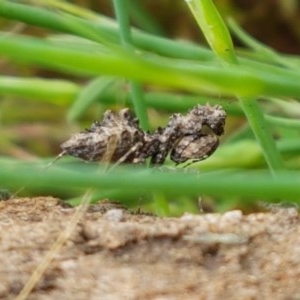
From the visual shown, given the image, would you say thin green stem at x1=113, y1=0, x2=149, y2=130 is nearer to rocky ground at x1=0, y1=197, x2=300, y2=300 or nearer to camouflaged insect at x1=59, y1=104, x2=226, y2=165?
camouflaged insect at x1=59, y1=104, x2=226, y2=165

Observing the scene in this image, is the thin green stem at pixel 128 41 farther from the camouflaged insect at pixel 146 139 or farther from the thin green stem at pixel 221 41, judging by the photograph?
the thin green stem at pixel 221 41

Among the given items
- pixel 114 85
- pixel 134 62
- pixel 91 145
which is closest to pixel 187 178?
pixel 134 62

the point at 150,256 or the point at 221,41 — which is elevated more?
the point at 221,41

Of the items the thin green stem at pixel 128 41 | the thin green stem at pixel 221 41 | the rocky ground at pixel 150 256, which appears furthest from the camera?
the thin green stem at pixel 128 41

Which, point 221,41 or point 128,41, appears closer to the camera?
point 221,41

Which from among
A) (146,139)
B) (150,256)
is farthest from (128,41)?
(150,256)

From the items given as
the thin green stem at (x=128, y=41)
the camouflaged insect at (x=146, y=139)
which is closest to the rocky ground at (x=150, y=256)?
the camouflaged insect at (x=146, y=139)

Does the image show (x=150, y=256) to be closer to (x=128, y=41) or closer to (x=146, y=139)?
(x=146, y=139)

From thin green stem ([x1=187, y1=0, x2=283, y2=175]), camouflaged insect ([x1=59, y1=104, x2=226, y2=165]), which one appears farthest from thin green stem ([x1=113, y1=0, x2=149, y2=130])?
thin green stem ([x1=187, y1=0, x2=283, y2=175])

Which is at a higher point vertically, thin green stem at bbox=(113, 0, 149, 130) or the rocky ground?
thin green stem at bbox=(113, 0, 149, 130)
